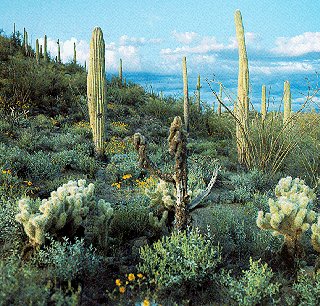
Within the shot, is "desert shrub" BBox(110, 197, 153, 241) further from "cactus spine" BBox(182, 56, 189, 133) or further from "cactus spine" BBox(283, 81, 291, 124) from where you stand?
"cactus spine" BBox(182, 56, 189, 133)

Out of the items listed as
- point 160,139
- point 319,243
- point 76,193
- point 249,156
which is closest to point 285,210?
point 319,243

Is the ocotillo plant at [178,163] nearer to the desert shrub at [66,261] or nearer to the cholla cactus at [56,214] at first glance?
the cholla cactus at [56,214]

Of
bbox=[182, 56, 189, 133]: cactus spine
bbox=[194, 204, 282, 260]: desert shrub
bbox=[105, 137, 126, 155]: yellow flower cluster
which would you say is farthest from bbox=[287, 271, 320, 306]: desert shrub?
bbox=[182, 56, 189, 133]: cactus spine

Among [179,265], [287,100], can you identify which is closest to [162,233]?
[179,265]

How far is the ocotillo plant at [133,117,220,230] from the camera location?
15.6 feet

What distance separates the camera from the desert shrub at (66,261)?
398 centimetres

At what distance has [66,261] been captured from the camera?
4156 mm

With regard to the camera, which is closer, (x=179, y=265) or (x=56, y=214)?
(x=179, y=265)

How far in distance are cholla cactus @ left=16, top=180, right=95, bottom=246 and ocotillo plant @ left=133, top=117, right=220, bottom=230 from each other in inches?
33.9

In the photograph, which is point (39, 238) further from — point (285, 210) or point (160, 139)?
point (160, 139)

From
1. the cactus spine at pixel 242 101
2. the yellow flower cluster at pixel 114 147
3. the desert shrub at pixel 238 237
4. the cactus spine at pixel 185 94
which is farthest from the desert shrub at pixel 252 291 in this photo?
the cactus spine at pixel 185 94

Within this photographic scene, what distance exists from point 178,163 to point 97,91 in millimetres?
6785

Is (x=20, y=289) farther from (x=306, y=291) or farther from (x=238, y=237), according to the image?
(x=238, y=237)

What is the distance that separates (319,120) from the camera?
35.4 ft
